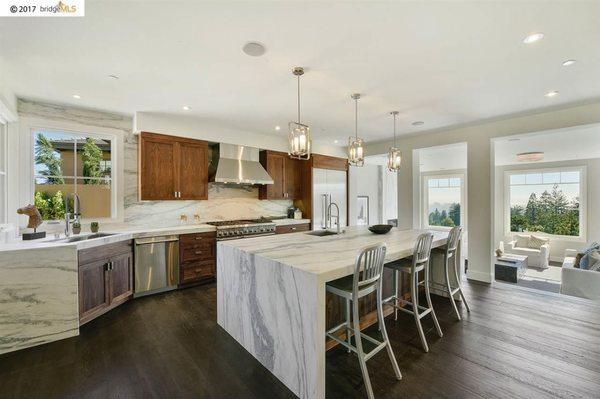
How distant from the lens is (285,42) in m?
2.11

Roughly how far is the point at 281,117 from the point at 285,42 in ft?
6.59

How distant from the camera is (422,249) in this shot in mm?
2557

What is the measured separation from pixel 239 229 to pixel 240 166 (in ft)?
3.91

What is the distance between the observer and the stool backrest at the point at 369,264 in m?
1.79

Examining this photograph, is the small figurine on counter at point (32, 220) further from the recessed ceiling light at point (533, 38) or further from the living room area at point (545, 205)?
the living room area at point (545, 205)

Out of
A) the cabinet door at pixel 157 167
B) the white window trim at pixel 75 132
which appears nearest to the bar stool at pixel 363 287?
the cabinet door at pixel 157 167

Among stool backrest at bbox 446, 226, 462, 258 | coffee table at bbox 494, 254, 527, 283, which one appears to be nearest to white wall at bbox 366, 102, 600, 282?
coffee table at bbox 494, 254, 527, 283

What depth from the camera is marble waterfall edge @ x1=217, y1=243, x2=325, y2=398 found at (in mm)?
1656

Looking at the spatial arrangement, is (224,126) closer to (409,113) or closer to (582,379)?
(409,113)

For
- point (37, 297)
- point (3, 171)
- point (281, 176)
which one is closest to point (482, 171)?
point (281, 176)

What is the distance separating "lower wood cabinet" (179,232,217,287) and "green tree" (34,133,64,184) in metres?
1.84

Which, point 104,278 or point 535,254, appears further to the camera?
point 535,254

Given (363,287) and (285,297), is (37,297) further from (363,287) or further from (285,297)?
(363,287)

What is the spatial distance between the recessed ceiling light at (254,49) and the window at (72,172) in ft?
9.75
